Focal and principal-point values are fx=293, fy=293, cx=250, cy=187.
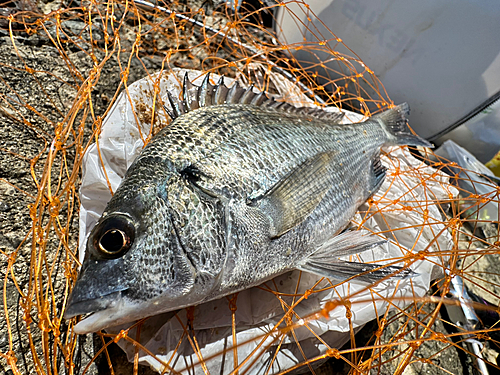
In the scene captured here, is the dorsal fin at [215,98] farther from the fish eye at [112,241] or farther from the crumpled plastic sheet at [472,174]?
the crumpled plastic sheet at [472,174]

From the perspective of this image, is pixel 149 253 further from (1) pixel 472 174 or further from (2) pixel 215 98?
(1) pixel 472 174

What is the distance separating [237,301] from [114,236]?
2.57 ft

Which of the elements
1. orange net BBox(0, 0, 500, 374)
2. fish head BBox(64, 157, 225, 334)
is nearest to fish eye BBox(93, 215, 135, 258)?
fish head BBox(64, 157, 225, 334)

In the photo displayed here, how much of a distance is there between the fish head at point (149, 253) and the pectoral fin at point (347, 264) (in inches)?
17.8

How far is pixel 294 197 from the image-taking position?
117 centimetres

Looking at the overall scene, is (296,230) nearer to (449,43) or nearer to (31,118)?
(31,118)

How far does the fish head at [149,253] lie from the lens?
813 mm

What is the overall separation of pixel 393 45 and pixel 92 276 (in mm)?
2362

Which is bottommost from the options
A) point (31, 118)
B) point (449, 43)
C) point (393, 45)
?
point (31, 118)

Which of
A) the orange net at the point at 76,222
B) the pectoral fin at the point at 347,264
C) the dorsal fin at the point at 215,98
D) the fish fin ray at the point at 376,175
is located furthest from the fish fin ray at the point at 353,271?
the dorsal fin at the point at 215,98

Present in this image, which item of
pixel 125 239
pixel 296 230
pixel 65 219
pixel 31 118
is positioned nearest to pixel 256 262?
pixel 296 230

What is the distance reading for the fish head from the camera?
813mm

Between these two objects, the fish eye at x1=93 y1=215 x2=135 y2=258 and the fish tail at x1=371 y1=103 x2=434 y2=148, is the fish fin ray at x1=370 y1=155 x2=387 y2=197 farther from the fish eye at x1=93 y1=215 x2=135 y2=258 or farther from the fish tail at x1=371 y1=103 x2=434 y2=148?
the fish eye at x1=93 y1=215 x2=135 y2=258

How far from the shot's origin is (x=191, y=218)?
94 centimetres
